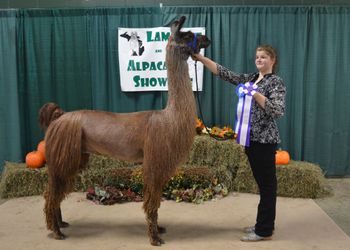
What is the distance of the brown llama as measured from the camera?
8.79 feet

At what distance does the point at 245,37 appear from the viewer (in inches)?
172

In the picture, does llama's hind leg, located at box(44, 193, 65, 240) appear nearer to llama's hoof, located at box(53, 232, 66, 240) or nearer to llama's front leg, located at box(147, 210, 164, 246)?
llama's hoof, located at box(53, 232, 66, 240)

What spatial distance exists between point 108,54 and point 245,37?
1.75 meters

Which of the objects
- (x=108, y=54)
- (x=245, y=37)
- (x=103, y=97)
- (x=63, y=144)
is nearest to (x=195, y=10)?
(x=245, y=37)

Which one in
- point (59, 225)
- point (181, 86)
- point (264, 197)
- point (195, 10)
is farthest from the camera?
point (195, 10)

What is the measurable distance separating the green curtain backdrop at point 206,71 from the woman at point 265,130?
1.58 metres

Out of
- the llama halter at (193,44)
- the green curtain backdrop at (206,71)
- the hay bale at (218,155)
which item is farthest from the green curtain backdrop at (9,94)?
the llama halter at (193,44)

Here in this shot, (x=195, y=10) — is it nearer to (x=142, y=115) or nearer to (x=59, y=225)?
(x=142, y=115)

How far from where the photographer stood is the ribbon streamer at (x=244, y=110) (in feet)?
8.86

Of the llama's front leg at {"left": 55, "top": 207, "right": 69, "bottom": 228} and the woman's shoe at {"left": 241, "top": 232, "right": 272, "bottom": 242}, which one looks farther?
the llama's front leg at {"left": 55, "top": 207, "right": 69, "bottom": 228}

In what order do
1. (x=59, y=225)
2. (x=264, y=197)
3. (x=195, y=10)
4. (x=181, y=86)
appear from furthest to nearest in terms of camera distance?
1. (x=195, y=10)
2. (x=59, y=225)
3. (x=264, y=197)
4. (x=181, y=86)

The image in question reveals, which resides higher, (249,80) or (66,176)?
(249,80)

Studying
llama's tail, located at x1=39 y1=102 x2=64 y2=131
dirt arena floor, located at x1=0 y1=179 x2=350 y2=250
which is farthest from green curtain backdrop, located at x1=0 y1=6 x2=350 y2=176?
llama's tail, located at x1=39 y1=102 x2=64 y2=131

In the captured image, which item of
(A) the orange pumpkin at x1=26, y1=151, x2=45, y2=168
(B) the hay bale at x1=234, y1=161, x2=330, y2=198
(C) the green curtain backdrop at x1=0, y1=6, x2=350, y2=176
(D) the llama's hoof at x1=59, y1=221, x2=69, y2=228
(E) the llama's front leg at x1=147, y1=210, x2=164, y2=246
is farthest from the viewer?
(C) the green curtain backdrop at x1=0, y1=6, x2=350, y2=176
